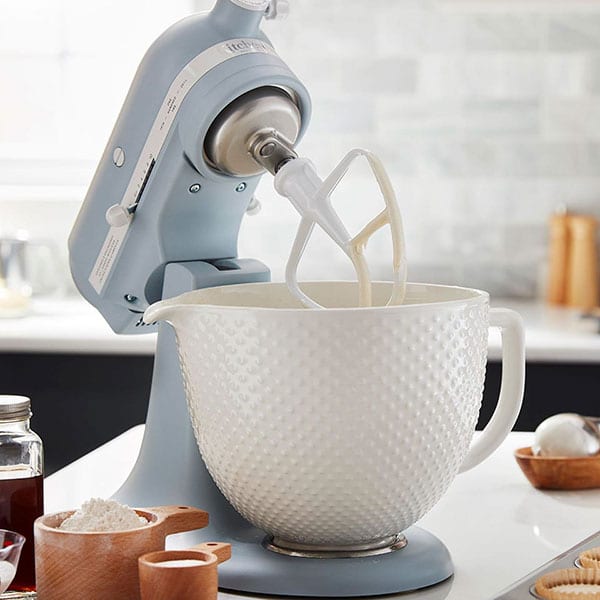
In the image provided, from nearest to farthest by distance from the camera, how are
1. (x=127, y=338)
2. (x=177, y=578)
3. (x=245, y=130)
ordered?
1. (x=177, y=578)
2. (x=245, y=130)
3. (x=127, y=338)

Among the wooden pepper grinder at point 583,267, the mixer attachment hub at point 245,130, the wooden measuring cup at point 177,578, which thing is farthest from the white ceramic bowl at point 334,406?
the wooden pepper grinder at point 583,267

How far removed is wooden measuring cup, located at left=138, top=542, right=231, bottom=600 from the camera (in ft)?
2.33

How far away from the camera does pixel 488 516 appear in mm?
1054

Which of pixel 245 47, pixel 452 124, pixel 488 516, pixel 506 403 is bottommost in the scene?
pixel 488 516

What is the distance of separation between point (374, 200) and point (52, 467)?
1.10m

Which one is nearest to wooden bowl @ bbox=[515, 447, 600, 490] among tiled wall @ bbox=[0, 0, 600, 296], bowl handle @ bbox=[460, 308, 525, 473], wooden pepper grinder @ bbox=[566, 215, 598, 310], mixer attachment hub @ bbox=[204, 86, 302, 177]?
bowl handle @ bbox=[460, 308, 525, 473]

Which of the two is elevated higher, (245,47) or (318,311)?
(245,47)

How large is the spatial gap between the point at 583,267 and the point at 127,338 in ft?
3.92

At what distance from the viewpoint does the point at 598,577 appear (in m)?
0.79

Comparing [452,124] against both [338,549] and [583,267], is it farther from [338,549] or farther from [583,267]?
[338,549]

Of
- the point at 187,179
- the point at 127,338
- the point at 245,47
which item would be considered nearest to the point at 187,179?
the point at 187,179

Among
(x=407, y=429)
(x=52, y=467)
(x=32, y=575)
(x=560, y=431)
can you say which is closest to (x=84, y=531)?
(x=32, y=575)

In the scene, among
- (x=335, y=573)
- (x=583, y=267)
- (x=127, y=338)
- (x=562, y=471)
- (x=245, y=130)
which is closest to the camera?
(x=335, y=573)

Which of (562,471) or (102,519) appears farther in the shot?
(562,471)
